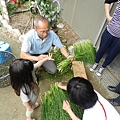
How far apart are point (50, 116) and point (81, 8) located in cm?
224

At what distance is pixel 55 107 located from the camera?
6.42ft

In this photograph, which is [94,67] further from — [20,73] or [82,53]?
[20,73]

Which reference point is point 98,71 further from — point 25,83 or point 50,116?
point 25,83

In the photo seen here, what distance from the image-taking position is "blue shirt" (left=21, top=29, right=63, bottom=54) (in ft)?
6.81

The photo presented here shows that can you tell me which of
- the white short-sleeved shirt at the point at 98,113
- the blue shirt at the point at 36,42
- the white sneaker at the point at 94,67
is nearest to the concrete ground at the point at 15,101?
the white sneaker at the point at 94,67

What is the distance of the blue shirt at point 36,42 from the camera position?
2074 mm

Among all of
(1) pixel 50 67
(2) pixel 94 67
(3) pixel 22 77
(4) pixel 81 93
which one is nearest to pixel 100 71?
(2) pixel 94 67

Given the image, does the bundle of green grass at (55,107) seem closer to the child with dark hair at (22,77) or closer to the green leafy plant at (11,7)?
the child with dark hair at (22,77)

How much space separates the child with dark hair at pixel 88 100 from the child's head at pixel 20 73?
0.38m

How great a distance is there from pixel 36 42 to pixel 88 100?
3.52 feet

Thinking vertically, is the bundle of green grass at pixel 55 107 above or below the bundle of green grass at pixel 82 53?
below

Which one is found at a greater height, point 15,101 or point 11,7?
point 11,7

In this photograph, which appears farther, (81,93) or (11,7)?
(11,7)

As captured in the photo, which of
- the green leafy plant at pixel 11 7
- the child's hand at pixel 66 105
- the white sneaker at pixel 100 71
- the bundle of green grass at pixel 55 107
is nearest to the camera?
the child's hand at pixel 66 105
